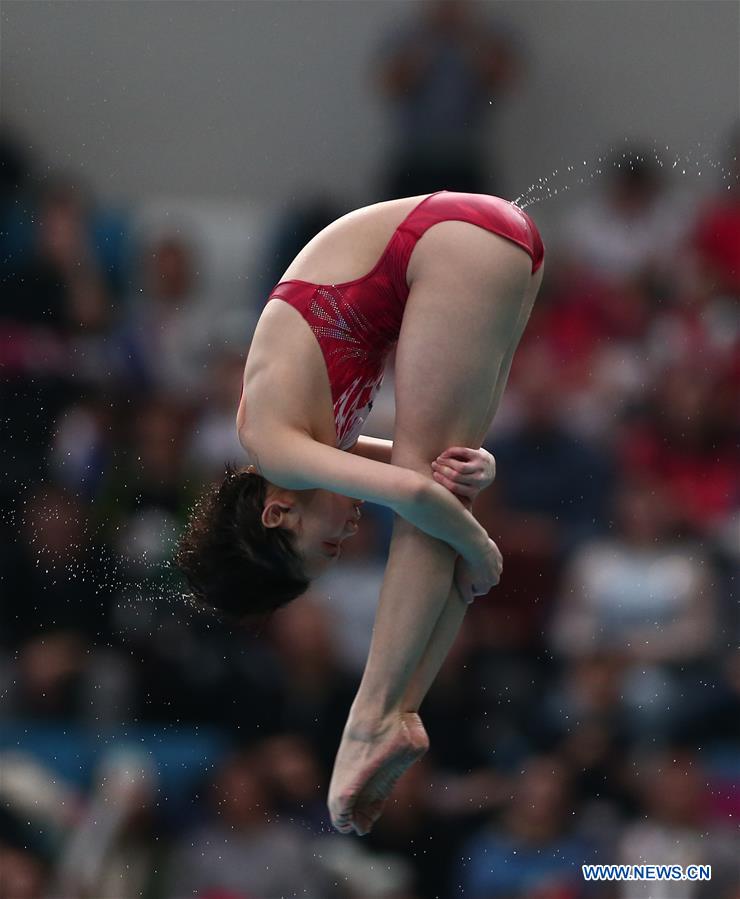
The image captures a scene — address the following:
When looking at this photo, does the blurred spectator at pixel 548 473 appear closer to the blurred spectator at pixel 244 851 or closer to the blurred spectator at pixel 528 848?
the blurred spectator at pixel 528 848

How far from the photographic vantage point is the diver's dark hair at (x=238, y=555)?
287 centimetres

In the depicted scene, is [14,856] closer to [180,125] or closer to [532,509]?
[532,509]

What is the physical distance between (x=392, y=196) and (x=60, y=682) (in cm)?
258

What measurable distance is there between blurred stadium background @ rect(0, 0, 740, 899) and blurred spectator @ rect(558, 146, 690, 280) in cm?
2

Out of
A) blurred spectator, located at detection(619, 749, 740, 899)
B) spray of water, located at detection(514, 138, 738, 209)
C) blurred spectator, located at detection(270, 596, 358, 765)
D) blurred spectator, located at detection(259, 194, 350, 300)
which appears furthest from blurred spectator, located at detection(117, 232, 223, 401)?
blurred spectator, located at detection(619, 749, 740, 899)

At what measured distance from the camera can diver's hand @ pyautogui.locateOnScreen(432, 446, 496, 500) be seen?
2684 mm

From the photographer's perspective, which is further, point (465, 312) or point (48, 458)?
point (48, 458)

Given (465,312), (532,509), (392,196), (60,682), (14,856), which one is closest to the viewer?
(465,312)

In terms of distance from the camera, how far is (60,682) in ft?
15.9

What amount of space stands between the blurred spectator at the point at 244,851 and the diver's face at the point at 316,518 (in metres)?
1.96

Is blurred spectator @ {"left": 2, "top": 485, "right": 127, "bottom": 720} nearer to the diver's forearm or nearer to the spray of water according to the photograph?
the diver's forearm

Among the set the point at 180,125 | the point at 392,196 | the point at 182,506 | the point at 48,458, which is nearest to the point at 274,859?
the point at 182,506

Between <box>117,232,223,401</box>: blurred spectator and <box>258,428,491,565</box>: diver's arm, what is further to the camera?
<box>117,232,223,401</box>: blurred spectator

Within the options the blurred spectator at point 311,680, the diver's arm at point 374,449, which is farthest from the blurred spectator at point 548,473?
the diver's arm at point 374,449
